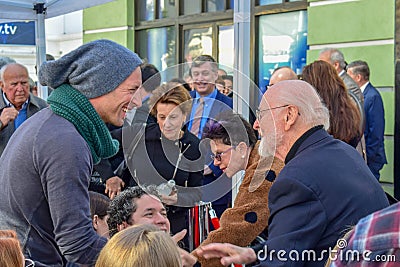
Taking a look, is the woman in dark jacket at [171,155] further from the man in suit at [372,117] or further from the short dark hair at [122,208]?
the man in suit at [372,117]

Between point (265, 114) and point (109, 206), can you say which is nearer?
point (265, 114)

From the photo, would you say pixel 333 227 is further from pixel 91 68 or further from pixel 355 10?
pixel 355 10

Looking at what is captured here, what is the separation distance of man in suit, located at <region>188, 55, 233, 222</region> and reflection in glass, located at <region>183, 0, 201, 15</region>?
220 inches

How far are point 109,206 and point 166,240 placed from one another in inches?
43.7

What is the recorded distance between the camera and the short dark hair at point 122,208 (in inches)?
122

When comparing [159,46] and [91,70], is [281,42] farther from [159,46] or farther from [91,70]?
[91,70]

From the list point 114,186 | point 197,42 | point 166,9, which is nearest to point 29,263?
point 114,186

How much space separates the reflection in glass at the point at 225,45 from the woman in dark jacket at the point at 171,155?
5039 mm

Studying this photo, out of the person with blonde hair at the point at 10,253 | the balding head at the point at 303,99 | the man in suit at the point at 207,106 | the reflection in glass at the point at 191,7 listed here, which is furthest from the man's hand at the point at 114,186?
the reflection in glass at the point at 191,7

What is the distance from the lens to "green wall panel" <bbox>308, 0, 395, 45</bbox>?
6520 millimetres

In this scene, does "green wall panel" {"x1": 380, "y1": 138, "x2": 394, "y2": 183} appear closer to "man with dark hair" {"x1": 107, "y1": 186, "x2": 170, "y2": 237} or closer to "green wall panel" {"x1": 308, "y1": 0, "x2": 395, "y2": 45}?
"green wall panel" {"x1": 308, "y1": 0, "x2": 395, "y2": 45}

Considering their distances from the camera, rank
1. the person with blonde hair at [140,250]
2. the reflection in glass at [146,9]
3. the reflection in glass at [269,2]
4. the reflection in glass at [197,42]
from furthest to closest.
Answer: the reflection in glass at [146,9] → the reflection in glass at [197,42] → the reflection in glass at [269,2] → the person with blonde hair at [140,250]

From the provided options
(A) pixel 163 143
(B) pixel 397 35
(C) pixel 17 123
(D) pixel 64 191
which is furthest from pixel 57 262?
(B) pixel 397 35

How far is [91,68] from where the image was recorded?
2465 mm
